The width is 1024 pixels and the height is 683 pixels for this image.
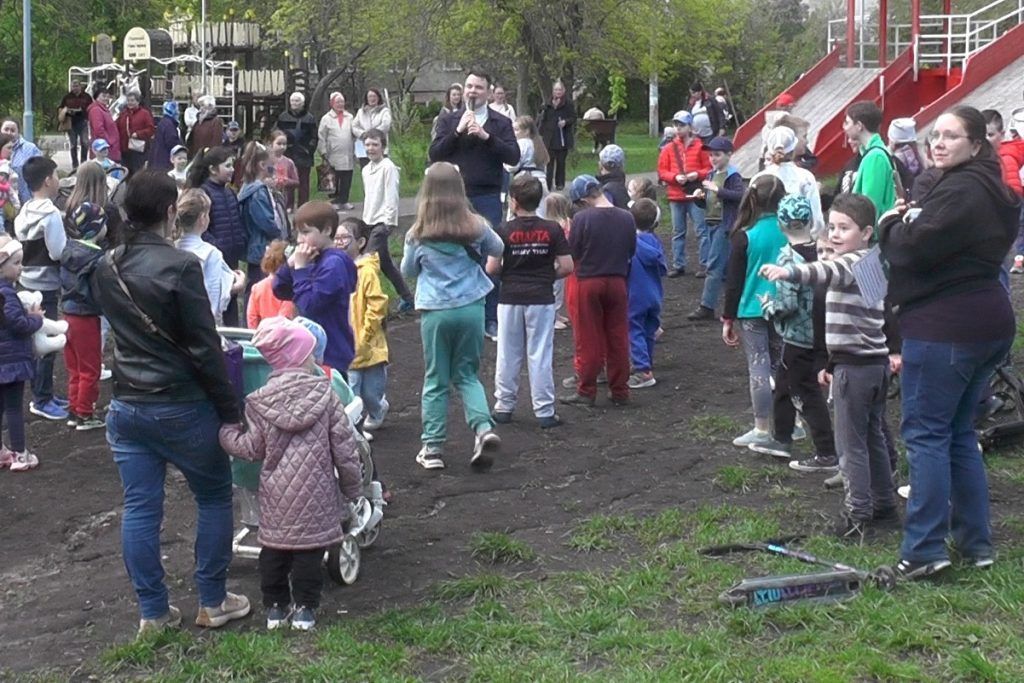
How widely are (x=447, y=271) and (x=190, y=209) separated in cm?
162

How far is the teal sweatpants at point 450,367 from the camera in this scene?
26.6ft

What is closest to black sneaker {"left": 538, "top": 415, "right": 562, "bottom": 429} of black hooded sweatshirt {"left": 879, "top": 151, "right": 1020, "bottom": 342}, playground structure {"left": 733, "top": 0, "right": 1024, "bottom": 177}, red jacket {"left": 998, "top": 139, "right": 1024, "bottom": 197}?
black hooded sweatshirt {"left": 879, "top": 151, "right": 1020, "bottom": 342}

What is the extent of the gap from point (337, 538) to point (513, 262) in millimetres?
3742

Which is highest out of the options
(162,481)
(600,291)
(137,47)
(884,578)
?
(137,47)

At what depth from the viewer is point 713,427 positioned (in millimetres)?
9102

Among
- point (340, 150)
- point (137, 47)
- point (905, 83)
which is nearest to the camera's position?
point (340, 150)

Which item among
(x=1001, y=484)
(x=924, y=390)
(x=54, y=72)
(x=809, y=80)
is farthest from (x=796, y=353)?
(x=54, y=72)

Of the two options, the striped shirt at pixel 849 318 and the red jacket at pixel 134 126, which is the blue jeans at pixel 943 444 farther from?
the red jacket at pixel 134 126

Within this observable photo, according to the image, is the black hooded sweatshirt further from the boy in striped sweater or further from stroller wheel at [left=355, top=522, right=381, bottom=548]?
stroller wheel at [left=355, top=522, right=381, bottom=548]

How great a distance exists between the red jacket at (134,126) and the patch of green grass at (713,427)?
1537 cm

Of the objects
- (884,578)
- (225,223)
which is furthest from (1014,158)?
(884,578)

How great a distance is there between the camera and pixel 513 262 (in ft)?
29.7

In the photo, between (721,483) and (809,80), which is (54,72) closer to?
(809,80)

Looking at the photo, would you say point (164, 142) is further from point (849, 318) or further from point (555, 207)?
point (849, 318)
